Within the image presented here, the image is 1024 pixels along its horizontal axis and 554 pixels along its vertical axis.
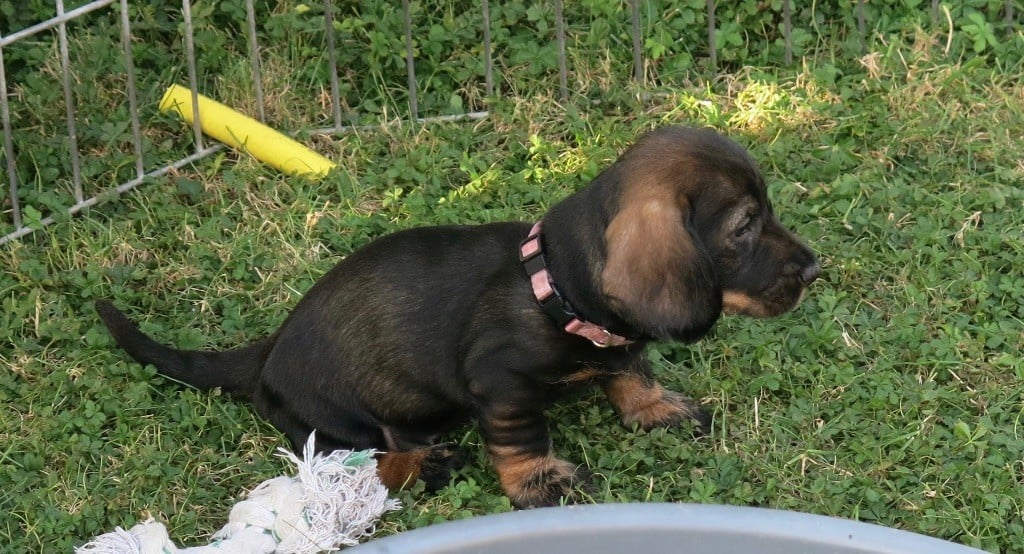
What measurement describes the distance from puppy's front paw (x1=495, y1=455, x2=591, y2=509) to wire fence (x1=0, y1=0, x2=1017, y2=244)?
2.19m

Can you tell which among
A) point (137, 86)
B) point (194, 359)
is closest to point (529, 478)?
point (194, 359)

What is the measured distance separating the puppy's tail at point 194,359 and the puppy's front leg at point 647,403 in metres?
1.15

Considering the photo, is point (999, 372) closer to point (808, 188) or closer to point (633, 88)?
point (808, 188)

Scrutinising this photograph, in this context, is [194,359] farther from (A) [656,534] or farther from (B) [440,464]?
(A) [656,534]

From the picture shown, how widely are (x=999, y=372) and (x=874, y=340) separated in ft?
1.32

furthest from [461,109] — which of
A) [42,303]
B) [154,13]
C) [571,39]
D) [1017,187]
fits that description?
[1017,187]

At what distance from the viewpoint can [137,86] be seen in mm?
5711

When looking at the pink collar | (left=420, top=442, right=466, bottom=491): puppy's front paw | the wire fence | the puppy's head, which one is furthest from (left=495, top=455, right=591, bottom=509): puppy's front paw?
the wire fence

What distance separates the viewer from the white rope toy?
12.0 feet

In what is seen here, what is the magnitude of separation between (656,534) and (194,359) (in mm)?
1814

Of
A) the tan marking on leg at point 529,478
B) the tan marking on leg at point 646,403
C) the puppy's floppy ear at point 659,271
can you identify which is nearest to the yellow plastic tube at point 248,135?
the tan marking on leg at point 646,403

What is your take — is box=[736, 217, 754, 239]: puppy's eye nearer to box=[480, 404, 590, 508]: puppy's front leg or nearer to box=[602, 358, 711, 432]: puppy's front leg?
box=[602, 358, 711, 432]: puppy's front leg

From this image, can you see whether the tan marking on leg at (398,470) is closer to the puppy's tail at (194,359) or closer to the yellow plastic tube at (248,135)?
the puppy's tail at (194,359)

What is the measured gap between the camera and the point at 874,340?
4.33m
